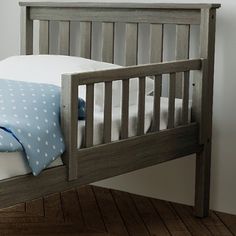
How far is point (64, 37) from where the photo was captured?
9.81 ft

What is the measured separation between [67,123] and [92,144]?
154 mm

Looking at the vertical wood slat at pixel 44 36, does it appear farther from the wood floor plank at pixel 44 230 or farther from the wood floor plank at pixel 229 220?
the wood floor plank at pixel 229 220

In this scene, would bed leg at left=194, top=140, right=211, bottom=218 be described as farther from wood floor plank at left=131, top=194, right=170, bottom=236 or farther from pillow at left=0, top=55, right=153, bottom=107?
pillow at left=0, top=55, right=153, bottom=107

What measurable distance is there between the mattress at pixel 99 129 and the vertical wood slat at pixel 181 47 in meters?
0.07

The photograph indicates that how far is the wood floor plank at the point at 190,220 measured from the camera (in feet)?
8.23

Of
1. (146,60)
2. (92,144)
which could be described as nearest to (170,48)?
(146,60)

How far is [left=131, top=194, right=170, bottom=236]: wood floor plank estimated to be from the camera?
2.51 metres

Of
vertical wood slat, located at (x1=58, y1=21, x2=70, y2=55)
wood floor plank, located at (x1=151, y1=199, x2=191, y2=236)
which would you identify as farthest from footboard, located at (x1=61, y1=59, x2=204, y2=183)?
vertical wood slat, located at (x1=58, y1=21, x2=70, y2=55)

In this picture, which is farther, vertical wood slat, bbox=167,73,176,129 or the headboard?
the headboard

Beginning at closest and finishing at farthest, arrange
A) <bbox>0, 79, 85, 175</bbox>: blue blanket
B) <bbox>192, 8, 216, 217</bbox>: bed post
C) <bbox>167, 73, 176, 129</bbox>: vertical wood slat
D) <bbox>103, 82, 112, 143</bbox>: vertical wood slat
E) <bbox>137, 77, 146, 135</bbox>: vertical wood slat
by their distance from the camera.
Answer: <bbox>0, 79, 85, 175</bbox>: blue blanket, <bbox>103, 82, 112, 143</bbox>: vertical wood slat, <bbox>137, 77, 146, 135</bbox>: vertical wood slat, <bbox>167, 73, 176, 129</bbox>: vertical wood slat, <bbox>192, 8, 216, 217</bbox>: bed post

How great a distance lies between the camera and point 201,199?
8.80 ft

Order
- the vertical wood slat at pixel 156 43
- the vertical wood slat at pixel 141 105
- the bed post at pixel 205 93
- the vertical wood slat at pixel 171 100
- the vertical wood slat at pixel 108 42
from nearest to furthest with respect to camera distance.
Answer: the vertical wood slat at pixel 141 105
the vertical wood slat at pixel 171 100
the bed post at pixel 205 93
the vertical wood slat at pixel 156 43
the vertical wood slat at pixel 108 42

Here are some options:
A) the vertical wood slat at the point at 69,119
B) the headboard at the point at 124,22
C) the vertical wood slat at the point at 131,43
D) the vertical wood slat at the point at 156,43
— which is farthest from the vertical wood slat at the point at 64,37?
the vertical wood slat at the point at 69,119

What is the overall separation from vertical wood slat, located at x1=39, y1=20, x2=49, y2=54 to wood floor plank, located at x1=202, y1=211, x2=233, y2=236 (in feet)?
3.34
